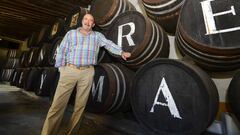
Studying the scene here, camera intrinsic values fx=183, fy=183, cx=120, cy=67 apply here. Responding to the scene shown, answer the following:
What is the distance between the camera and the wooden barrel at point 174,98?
154 cm

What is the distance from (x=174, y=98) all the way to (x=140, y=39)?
83cm

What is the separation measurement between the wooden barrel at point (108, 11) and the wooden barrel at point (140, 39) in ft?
1.13

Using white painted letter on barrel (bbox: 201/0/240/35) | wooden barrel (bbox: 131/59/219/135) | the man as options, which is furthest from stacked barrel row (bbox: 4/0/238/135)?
the man

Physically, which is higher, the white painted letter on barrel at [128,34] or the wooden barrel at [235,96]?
the white painted letter on barrel at [128,34]

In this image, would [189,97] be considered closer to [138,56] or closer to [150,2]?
[138,56]

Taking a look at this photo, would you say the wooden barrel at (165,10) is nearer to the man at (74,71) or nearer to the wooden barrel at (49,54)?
the man at (74,71)

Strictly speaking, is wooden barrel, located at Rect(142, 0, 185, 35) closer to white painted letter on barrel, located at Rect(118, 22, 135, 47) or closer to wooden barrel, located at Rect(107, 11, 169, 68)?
wooden barrel, located at Rect(107, 11, 169, 68)

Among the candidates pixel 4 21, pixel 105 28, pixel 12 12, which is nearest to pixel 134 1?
pixel 105 28

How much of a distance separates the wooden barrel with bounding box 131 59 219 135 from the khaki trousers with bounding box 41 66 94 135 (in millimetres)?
585

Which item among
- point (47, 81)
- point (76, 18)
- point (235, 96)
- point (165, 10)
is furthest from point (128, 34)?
point (47, 81)

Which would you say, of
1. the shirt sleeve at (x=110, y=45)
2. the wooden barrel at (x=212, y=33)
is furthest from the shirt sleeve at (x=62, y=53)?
the wooden barrel at (x=212, y=33)

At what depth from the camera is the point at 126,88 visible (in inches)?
97.3

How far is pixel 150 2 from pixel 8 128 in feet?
7.64

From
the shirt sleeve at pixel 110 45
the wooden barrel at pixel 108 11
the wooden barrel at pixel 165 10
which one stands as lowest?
the shirt sleeve at pixel 110 45
